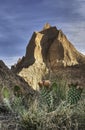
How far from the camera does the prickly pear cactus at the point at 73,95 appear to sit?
8617mm

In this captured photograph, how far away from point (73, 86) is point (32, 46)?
283 ft

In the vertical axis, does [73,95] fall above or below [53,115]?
above

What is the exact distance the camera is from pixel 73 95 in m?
8.63

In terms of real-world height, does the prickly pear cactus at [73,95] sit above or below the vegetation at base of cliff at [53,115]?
above

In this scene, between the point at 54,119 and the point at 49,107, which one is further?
the point at 49,107

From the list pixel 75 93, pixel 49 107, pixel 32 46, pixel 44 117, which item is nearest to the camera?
pixel 44 117

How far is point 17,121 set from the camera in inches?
313

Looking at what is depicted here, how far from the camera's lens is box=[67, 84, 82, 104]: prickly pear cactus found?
28.3ft

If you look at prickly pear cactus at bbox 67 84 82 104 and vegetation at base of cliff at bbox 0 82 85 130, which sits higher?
prickly pear cactus at bbox 67 84 82 104

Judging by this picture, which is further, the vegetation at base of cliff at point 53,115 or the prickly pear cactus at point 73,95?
the prickly pear cactus at point 73,95

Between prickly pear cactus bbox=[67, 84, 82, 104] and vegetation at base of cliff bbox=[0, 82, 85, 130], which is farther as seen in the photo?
prickly pear cactus bbox=[67, 84, 82, 104]

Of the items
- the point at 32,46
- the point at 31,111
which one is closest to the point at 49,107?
the point at 31,111

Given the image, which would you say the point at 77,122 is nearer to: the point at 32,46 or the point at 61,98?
the point at 61,98

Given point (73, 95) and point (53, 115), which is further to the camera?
point (73, 95)
